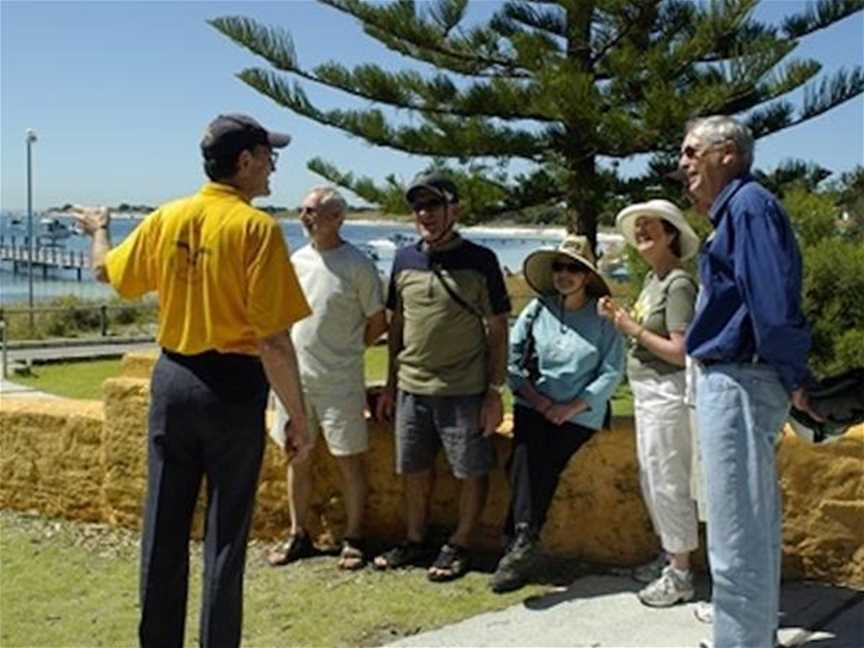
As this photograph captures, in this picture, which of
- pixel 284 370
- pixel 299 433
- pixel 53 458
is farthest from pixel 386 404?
pixel 53 458

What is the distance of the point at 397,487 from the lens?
4.61 m

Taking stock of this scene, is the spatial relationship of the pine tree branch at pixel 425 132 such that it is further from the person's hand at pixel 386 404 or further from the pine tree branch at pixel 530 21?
the person's hand at pixel 386 404

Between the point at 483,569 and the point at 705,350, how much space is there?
5.60 ft

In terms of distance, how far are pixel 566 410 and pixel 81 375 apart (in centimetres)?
1226

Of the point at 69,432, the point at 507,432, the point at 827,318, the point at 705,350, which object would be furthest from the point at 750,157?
the point at 827,318

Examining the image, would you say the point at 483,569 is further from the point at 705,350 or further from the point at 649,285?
the point at 705,350

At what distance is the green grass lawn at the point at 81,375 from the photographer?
12789mm

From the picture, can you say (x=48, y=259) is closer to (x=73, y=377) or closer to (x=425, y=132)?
(x=73, y=377)

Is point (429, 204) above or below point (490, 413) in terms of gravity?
above

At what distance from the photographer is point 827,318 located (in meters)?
8.19

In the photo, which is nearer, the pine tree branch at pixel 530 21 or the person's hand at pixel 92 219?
the person's hand at pixel 92 219

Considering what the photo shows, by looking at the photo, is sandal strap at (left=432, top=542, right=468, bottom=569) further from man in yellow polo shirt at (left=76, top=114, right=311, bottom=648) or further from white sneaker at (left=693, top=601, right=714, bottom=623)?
man in yellow polo shirt at (left=76, top=114, right=311, bottom=648)

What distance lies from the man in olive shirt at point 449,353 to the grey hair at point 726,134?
1.34 m

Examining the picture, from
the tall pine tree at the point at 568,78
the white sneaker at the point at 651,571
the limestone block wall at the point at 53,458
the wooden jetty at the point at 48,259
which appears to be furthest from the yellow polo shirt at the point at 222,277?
the wooden jetty at the point at 48,259
